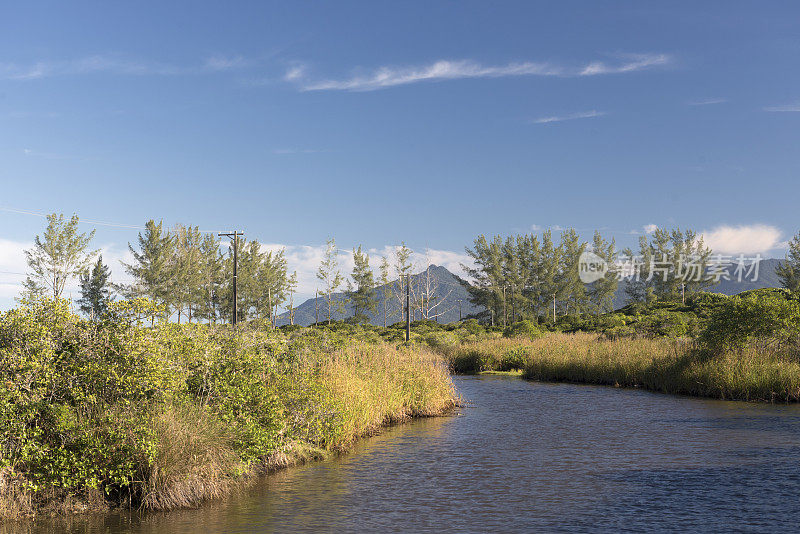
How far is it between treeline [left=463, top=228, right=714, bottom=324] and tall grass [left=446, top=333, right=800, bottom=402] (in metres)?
60.0

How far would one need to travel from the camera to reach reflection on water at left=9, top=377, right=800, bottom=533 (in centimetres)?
1102

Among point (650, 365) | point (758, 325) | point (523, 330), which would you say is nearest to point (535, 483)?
point (758, 325)

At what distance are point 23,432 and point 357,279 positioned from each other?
323 ft

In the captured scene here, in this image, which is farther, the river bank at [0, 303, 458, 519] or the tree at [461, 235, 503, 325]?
the tree at [461, 235, 503, 325]

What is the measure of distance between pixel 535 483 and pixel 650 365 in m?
21.6

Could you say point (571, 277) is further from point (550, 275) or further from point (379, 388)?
point (379, 388)

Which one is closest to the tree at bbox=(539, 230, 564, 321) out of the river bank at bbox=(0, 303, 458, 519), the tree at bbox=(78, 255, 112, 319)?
the tree at bbox=(78, 255, 112, 319)

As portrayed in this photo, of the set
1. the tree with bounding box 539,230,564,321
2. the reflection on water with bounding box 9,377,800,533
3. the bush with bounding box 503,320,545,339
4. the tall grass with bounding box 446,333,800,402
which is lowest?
the reflection on water with bounding box 9,377,800,533

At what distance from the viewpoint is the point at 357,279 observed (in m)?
109

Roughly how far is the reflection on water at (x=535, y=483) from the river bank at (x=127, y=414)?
60 centimetres

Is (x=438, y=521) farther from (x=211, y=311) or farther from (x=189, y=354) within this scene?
(x=211, y=311)

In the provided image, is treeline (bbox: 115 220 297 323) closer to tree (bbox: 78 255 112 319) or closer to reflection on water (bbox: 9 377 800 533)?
tree (bbox: 78 255 112 319)

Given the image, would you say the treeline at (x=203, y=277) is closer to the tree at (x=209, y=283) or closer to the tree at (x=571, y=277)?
the tree at (x=209, y=283)

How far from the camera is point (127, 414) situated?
39.3ft
